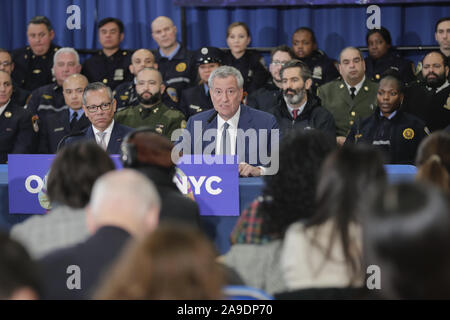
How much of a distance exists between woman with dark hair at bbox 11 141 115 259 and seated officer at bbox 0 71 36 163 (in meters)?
3.15

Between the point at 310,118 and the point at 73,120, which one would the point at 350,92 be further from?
the point at 73,120

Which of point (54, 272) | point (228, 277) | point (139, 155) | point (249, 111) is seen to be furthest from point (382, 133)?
point (54, 272)

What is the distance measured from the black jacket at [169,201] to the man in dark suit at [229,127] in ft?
5.38

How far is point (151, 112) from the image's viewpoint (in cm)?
556

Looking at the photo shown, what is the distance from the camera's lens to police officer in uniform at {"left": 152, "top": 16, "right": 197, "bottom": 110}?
6461 millimetres

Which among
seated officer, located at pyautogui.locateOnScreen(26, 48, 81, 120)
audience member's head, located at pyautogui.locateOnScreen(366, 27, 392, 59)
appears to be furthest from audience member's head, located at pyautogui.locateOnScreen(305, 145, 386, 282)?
audience member's head, located at pyautogui.locateOnScreen(366, 27, 392, 59)

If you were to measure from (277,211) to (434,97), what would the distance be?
390 cm

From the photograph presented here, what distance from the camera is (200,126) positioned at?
4551mm

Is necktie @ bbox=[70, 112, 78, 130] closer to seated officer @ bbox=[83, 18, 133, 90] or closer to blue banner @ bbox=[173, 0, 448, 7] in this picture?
seated officer @ bbox=[83, 18, 133, 90]

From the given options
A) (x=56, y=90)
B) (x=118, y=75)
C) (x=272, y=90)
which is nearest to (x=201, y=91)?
(x=272, y=90)

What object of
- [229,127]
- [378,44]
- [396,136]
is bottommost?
[396,136]

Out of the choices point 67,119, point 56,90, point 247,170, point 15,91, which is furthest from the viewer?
point 15,91
